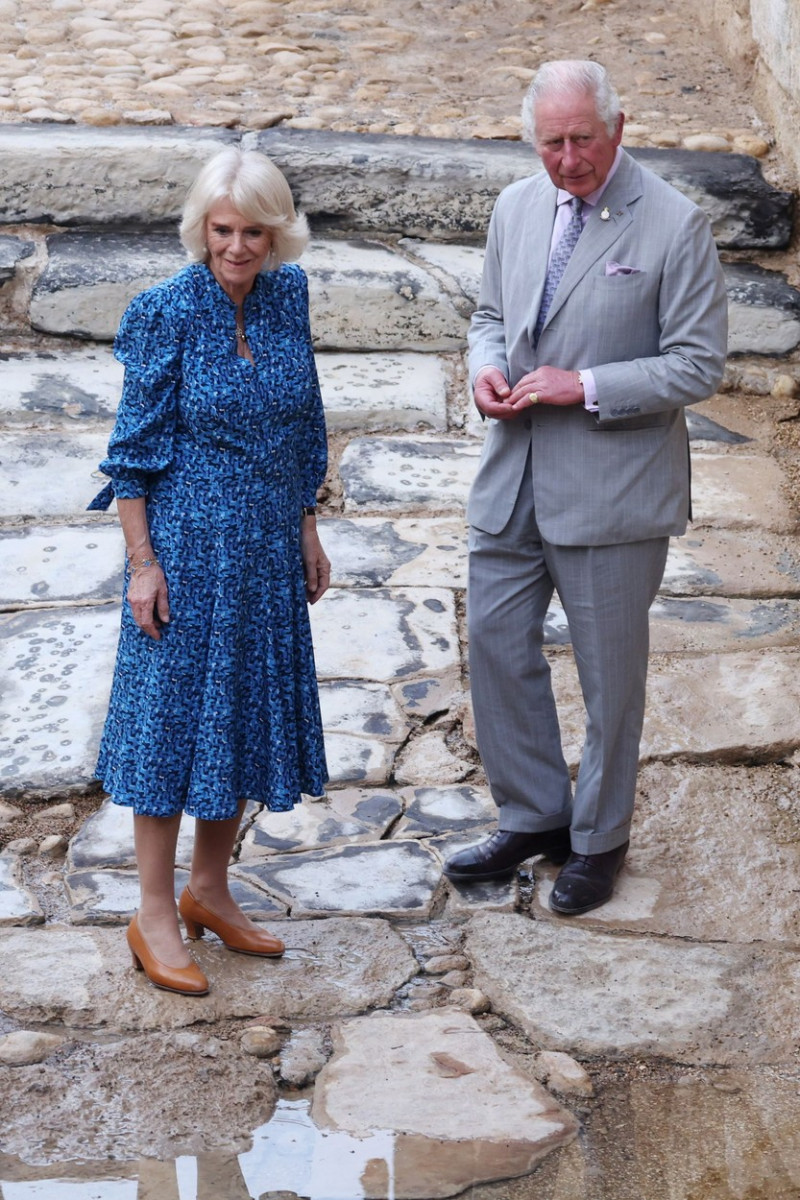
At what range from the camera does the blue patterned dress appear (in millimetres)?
2533

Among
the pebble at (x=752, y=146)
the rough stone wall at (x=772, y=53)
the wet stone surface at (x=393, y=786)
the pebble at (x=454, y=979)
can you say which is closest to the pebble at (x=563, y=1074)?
the wet stone surface at (x=393, y=786)

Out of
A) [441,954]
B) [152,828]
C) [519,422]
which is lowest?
[441,954]

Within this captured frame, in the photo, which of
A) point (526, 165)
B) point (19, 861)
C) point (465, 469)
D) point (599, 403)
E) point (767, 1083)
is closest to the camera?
point (767, 1083)

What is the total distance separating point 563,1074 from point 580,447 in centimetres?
114

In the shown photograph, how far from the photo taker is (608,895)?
3.04 m

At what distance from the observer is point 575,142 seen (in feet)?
8.71

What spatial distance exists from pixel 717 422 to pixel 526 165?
1407mm

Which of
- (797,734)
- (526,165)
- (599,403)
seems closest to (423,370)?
(526,165)

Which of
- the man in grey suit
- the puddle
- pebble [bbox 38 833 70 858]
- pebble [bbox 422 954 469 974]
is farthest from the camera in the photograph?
pebble [bbox 38 833 70 858]

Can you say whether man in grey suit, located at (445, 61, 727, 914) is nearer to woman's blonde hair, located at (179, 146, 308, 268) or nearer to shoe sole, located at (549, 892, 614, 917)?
shoe sole, located at (549, 892, 614, 917)

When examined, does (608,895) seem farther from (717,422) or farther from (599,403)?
(717,422)

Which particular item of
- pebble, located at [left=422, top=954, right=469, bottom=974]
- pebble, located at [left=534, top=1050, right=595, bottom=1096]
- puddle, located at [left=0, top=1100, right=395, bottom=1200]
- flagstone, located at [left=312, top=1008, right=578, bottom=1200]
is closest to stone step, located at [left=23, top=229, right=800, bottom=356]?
pebble, located at [left=422, top=954, right=469, bottom=974]

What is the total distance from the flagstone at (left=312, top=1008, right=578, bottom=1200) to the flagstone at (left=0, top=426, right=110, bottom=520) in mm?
2413

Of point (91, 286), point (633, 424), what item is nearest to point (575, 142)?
point (633, 424)
